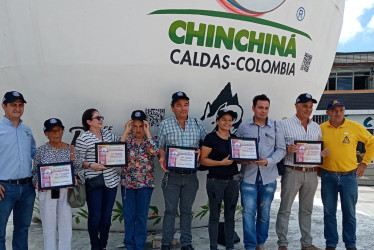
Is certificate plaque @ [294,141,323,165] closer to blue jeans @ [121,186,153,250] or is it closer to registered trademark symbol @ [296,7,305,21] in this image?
blue jeans @ [121,186,153,250]

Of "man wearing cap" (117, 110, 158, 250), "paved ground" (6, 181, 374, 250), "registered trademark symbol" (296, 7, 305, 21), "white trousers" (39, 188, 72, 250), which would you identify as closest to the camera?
"white trousers" (39, 188, 72, 250)

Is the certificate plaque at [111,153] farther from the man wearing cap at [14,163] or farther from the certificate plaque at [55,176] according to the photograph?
the man wearing cap at [14,163]

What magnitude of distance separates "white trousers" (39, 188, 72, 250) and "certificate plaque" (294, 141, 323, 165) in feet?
8.21

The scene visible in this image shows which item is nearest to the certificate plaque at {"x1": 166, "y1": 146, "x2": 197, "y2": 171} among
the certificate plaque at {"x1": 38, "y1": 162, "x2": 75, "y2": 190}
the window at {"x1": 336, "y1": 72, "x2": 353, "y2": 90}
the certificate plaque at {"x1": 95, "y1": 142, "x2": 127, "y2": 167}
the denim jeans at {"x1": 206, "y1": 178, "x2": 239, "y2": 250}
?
the denim jeans at {"x1": 206, "y1": 178, "x2": 239, "y2": 250}

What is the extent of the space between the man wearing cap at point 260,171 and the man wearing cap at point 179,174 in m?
0.60

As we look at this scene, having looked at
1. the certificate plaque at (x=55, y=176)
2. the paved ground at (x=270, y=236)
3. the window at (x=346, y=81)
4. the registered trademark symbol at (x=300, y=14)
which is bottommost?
the paved ground at (x=270, y=236)

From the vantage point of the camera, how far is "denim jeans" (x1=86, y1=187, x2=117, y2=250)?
3875 mm

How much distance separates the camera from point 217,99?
4633mm

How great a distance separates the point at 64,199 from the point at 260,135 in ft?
7.19

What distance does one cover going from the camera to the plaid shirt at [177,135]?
157 inches

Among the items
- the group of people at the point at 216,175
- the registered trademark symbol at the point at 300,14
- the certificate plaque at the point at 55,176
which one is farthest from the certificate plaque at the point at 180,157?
the registered trademark symbol at the point at 300,14

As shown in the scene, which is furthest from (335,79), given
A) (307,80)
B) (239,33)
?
(239,33)

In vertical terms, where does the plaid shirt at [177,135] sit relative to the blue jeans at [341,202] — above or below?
above

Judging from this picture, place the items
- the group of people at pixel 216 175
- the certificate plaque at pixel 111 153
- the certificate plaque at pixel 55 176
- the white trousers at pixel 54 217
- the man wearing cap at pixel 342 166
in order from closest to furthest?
the certificate plaque at pixel 55 176 → the white trousers at pixel 54 217 → the certificate plaque at pixel 111 153 → the group of people at pixel 216 175 → the man wearing cap at pixel 342 166
